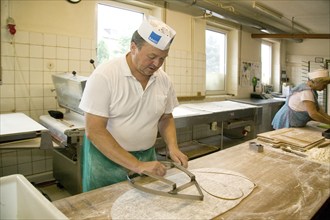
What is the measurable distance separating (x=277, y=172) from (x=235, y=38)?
4.13 meters

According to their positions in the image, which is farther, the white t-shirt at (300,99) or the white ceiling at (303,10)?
the white ceiling at (303,10)

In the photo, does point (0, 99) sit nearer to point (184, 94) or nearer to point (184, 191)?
point (184, 191)

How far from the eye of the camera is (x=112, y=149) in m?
1.17

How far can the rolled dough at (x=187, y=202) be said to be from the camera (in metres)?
0.94

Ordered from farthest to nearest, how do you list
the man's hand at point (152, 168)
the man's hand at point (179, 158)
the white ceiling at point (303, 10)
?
the white ceiling at point (303, 10) < the man's hand at point (179, 158) < the man's hand at point (152, 168)

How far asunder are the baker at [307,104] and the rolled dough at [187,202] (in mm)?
1727

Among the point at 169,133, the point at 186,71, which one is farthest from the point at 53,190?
the point at 186,71

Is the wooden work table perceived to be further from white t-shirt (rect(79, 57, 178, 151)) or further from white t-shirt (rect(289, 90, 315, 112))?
white t-shirt (rect(289, 90, 315, 112))

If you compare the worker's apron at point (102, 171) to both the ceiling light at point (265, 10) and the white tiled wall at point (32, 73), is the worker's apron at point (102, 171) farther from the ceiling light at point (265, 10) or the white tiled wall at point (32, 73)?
the ceiling light at point (265, 10)

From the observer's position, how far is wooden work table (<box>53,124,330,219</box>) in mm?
981

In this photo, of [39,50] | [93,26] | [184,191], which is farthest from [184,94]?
[184,191]

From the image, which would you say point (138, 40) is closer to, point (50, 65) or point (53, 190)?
point (50, 65)

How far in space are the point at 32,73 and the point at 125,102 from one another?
1.66 metres

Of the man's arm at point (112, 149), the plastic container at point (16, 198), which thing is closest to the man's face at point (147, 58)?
the man's arm at point (112, 149)
